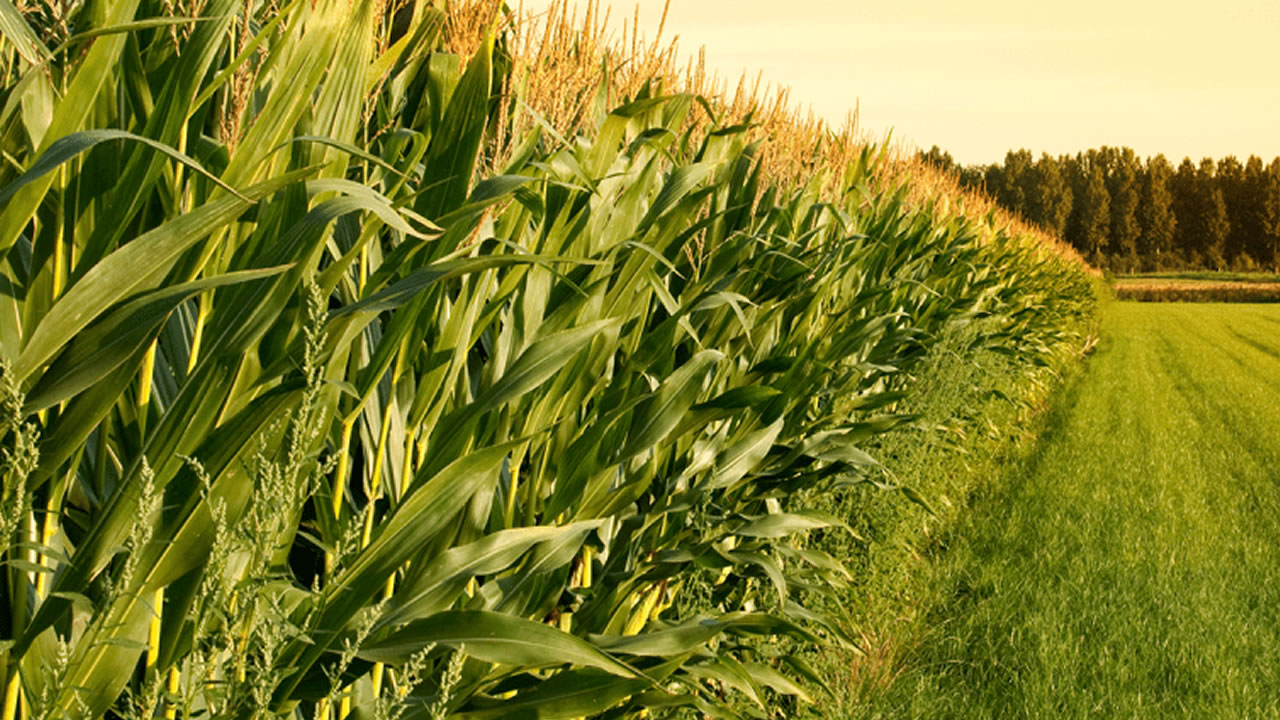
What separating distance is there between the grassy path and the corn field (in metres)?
1.77

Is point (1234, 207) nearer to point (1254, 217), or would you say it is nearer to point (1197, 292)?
point (1254, 217)

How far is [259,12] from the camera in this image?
7.20 feet

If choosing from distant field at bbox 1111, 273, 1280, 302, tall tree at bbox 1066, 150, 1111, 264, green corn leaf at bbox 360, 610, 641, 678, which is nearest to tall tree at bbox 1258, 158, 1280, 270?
tall tree at bbox 1066, 150, 1111, 264

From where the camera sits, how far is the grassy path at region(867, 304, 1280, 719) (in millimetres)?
3705

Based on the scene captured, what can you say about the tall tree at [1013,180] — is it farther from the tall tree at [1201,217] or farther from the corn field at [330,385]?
the corn field at [330,385]

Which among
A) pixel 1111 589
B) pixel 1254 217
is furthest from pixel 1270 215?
pixel 1111 589

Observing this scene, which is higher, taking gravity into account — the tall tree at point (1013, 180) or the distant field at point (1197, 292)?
the tall tree at point (1013, 180)

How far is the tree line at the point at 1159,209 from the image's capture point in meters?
79.0

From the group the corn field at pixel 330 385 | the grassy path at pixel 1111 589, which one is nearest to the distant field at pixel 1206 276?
the grassy path at pixel 1111 589

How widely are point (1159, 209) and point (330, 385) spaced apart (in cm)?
9171

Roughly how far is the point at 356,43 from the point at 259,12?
989 millimetres

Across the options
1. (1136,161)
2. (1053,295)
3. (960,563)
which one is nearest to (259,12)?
(960,563)

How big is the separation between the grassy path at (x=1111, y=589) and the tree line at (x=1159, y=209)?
2933 inches

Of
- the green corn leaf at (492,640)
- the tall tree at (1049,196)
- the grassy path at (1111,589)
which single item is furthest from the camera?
the tall tree at (1049,196)
